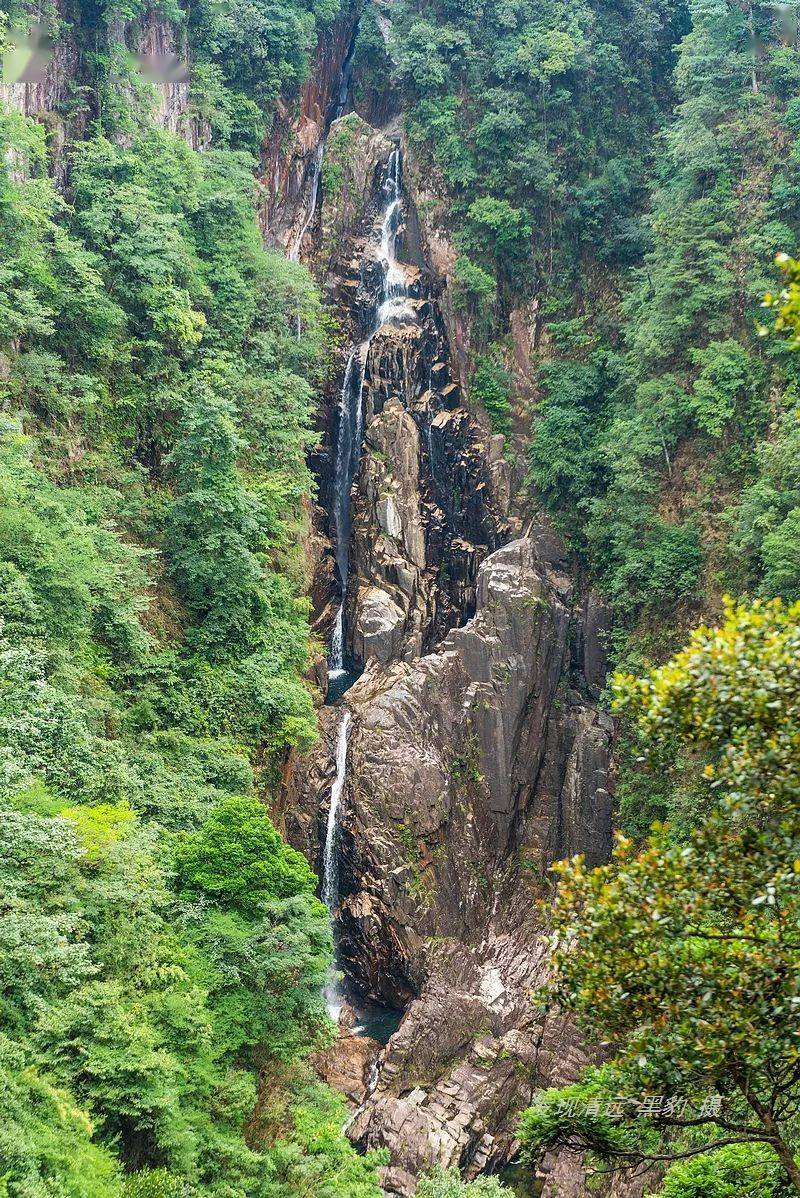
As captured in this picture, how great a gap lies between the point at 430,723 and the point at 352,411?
880cm

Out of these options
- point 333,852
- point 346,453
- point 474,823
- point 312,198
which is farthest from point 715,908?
point 312,198

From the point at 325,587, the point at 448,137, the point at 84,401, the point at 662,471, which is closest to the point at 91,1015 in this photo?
the point at 84,401

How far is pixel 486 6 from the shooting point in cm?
2828

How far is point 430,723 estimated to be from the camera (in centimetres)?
2227

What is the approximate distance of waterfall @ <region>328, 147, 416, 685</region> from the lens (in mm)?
25031

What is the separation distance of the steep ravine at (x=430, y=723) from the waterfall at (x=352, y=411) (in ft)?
0.17

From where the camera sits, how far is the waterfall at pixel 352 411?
82.1 feet

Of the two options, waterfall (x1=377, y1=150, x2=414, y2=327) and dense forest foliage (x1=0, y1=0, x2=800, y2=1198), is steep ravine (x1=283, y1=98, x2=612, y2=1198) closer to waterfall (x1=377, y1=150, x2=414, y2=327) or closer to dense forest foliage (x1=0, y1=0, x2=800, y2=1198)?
waterfall (x1=377, y1=150, x2=414, y2=327)

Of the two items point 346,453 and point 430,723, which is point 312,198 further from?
point 430,723

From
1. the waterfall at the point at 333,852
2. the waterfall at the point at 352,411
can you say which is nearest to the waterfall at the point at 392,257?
the waterfall at the point at 352,411

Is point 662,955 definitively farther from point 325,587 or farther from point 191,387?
point 325,587

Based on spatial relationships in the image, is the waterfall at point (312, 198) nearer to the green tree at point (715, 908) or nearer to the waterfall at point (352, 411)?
the waterfall at point (352, 411)

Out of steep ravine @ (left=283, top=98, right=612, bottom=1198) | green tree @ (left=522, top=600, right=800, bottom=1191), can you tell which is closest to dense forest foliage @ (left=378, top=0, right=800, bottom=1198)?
green tree @ (left=522, top=600, right=800, bottom=1191)

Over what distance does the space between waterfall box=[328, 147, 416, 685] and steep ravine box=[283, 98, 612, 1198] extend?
0.05 meters
